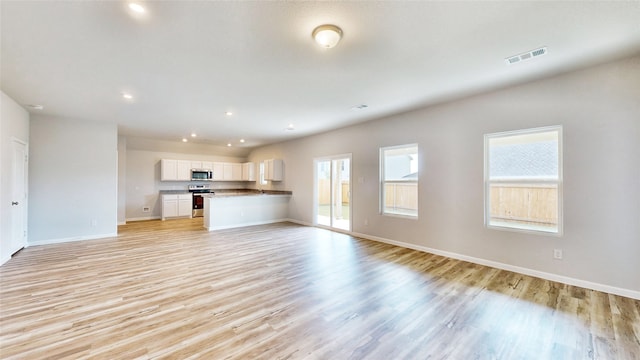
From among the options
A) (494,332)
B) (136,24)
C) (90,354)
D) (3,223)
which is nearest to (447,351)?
(494,332)

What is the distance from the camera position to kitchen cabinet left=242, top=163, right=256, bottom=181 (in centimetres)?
1018

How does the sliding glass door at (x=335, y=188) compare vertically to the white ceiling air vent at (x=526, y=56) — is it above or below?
below

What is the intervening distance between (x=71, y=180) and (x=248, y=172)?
5.38 meters

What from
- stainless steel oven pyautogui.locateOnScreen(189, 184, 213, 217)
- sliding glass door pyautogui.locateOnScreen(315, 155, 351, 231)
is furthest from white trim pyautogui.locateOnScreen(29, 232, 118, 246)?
sliding glass door pyautogui.locateOnScreen(315, 155, 351, 231)

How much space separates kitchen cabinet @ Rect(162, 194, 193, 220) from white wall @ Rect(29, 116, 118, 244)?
2580 millimetres

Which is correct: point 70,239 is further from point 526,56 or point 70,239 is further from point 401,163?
point 526,56

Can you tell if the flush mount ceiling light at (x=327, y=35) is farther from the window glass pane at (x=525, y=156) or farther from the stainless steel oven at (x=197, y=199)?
the stainless steel oven at (x=197, y=199)

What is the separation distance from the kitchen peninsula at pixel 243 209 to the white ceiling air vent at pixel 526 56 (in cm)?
659

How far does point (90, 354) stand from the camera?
6.48 ft

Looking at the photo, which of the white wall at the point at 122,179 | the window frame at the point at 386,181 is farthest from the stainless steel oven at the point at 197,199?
the window frame at the point at 386,181

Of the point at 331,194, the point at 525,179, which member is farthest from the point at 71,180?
the point at 525,179

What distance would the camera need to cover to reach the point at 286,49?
2.69 m

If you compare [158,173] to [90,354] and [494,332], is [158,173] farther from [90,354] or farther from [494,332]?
[494,332]

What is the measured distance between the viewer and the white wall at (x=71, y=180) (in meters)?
5.27
